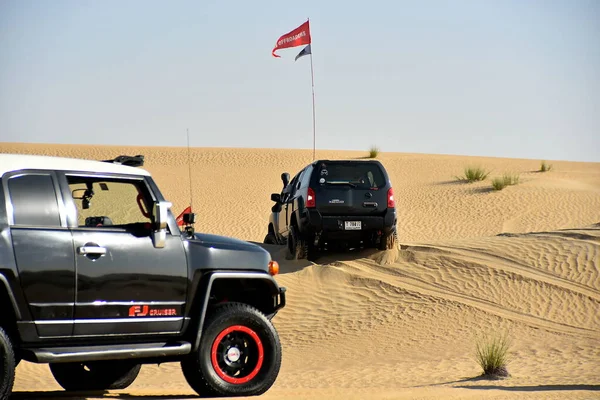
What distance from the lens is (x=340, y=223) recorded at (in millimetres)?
17094

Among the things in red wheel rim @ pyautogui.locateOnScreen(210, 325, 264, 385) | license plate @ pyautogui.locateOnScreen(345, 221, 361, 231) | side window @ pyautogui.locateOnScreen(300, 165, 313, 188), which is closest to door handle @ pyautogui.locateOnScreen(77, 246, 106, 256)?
red wheel rim @ pyautogui.locateOnScreen(210, 325, 264, 385)

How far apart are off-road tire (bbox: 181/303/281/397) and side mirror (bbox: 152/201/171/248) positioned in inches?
34.1

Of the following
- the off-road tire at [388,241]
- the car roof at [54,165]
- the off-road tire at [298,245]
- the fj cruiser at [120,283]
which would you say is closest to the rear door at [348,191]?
the off-road tire at [388,241]

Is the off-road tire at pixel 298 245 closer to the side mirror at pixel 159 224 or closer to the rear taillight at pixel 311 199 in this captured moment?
the rear taillight at pixel 311 199

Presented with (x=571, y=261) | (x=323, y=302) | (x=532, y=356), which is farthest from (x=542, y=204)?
(x=532, y=356)

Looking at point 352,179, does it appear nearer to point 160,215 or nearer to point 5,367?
Answer: point 160,215

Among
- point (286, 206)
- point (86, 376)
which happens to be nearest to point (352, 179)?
point (286, 206)

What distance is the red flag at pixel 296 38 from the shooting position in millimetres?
27000

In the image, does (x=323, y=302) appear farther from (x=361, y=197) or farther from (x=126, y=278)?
(x=126, y=278)

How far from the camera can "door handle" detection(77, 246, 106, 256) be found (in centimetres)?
776

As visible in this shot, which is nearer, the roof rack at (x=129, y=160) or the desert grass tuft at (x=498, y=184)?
the roof rack at (x=129, y=160)

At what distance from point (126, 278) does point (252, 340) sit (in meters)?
1.39

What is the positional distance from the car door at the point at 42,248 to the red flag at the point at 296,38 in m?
19.8

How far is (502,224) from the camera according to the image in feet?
99.1
